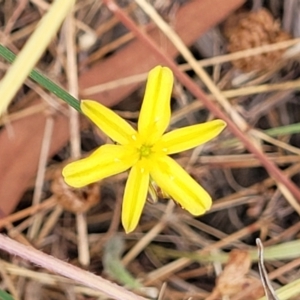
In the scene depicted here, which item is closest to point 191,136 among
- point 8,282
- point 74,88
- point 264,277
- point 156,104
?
point 156,104

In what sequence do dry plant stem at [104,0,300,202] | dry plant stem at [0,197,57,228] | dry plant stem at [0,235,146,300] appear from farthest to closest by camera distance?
dry plant stem at [0,197,57,228] → dry plant stem at [104,0,300,202] → dry plant stem at [0,235,146,300]

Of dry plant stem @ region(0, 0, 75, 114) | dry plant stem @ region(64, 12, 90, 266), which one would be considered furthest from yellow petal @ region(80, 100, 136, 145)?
dry plant stem @ region(64, 12, 90, 266)

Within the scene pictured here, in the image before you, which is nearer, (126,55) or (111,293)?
(111,293)

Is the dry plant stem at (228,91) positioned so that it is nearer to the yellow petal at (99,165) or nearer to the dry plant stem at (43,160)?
the dry plant stem at (43,160)

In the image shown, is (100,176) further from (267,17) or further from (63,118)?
(267,17)

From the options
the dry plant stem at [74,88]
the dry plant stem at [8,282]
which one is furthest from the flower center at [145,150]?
the dry plant stem at [8,282]

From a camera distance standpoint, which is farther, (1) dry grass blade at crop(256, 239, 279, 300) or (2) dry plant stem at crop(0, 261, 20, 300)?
(2) dry plant stem at crop(0, 261, 20, 300)

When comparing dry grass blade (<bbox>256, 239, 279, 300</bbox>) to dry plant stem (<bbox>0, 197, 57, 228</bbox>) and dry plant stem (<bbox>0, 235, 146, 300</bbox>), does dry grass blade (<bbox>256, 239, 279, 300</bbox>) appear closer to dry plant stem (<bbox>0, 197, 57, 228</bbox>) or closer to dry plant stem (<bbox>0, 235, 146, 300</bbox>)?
dry plant stem (<bbox>0, 235, 146, 300</bbox>)

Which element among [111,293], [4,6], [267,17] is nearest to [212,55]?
[267,17]
